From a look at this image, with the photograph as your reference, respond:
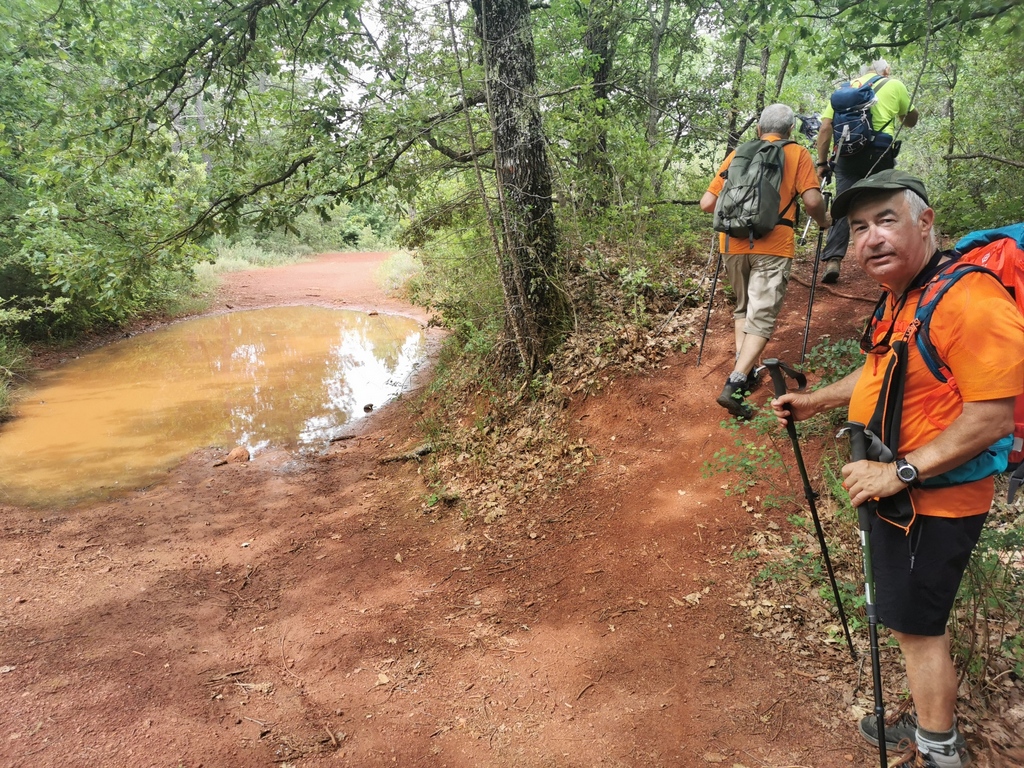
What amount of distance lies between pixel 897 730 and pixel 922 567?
1009 mm

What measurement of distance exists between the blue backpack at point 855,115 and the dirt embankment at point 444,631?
1.59 metres

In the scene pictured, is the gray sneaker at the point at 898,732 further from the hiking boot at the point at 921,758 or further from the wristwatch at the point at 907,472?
the wristwatch at the point at 907,472

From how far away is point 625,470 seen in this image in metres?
5.04

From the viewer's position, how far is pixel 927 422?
1.84 metres

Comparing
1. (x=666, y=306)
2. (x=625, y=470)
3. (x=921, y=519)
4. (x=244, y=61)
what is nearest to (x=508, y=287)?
(x=666, y=306)

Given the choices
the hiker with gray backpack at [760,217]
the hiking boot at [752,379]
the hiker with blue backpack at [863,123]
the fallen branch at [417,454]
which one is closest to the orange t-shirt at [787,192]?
the hiker with gray backpack at [760,217]

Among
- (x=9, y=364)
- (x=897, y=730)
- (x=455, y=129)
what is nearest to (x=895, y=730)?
(x=897, y=730)

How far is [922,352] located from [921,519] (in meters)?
0.55

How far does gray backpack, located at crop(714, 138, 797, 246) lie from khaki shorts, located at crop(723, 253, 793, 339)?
22 centimetres

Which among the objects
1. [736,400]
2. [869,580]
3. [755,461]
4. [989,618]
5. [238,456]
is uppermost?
[869,580]

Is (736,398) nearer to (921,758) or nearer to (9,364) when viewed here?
(921,758)

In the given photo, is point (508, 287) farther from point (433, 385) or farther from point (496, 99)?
point (433, 385)

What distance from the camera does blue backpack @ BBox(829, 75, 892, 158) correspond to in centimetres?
516

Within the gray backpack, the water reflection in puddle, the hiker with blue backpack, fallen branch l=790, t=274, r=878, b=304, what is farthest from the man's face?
the water reflection in puddle
